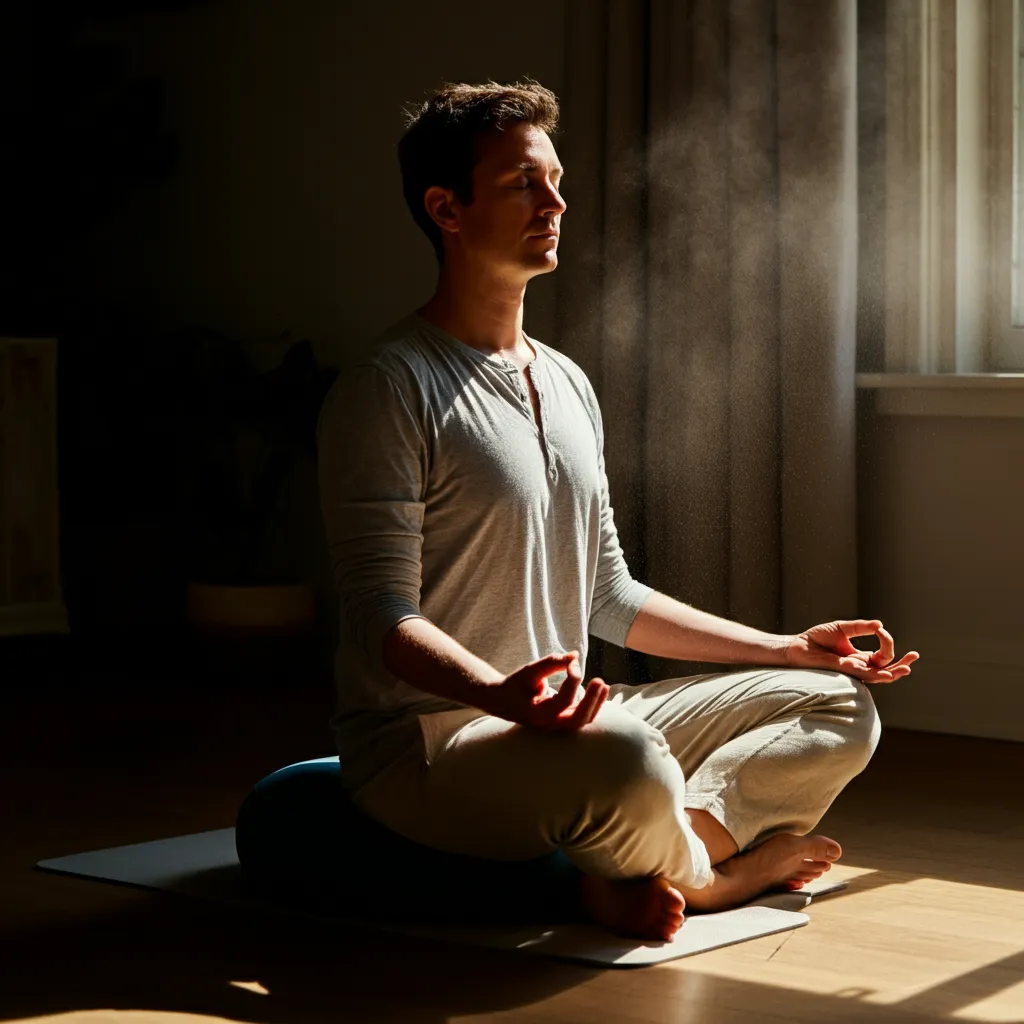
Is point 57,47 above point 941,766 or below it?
above

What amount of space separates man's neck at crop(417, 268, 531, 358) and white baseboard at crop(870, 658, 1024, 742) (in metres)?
1.49

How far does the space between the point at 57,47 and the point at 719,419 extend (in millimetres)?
2113

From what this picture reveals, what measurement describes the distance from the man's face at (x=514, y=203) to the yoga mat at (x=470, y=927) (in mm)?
712

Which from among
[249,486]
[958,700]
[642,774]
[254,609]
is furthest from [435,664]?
[249,486]

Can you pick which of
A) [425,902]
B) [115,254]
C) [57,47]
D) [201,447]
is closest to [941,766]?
[425,902]

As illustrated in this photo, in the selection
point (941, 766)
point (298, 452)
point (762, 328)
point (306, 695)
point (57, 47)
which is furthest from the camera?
point (57, 47)

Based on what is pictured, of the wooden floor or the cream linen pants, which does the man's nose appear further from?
the wooden floor

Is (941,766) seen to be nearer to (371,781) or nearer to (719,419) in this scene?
(719,419)

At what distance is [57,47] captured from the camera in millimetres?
4430

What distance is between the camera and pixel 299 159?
4.12m

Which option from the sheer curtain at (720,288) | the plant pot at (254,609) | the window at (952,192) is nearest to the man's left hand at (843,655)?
the sheer curtain at (720,288)

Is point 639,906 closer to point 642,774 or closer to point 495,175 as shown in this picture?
point 642,774

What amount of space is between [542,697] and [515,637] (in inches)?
10.7

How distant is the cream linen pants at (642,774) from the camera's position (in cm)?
170
